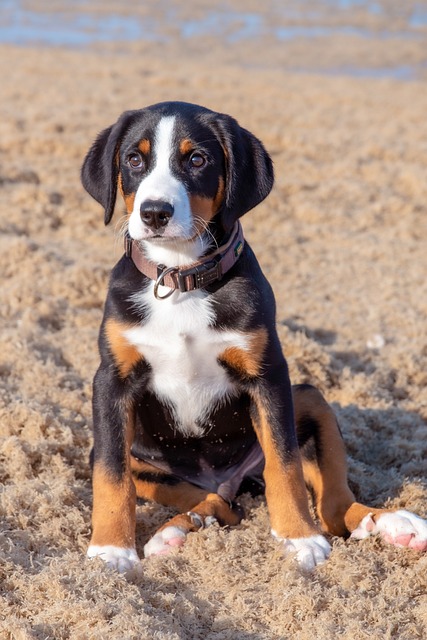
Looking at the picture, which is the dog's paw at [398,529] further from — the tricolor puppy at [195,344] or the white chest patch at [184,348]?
the white chest patch at [184,348]

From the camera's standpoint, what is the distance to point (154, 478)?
13.1 feet

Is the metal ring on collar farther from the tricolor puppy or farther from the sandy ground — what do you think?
the sandy ground

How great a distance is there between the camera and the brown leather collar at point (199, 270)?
367 cm

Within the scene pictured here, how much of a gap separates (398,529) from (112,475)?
1105 mm

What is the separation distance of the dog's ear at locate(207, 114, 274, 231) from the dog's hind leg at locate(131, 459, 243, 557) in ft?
3.66

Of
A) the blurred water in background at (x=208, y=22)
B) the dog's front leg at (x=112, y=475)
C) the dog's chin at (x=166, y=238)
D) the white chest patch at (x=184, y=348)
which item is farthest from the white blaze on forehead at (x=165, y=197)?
the blurred water in background at (x=208, y=22)

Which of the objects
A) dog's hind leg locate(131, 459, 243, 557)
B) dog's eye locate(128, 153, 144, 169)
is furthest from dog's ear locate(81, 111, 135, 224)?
dog's hind leg locate(131, 459, 243, 557)

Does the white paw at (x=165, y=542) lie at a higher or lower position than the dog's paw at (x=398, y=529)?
lower

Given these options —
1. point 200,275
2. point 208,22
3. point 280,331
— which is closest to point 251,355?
point 200,275

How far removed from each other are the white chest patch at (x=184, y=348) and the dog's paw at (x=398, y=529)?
729mm

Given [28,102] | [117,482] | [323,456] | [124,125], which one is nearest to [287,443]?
[323,456]

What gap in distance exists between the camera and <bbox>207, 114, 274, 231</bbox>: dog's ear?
3602 millimetres

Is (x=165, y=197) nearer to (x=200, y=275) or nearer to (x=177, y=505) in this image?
(x=200, y=275)

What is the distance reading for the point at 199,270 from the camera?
3.68 metres
